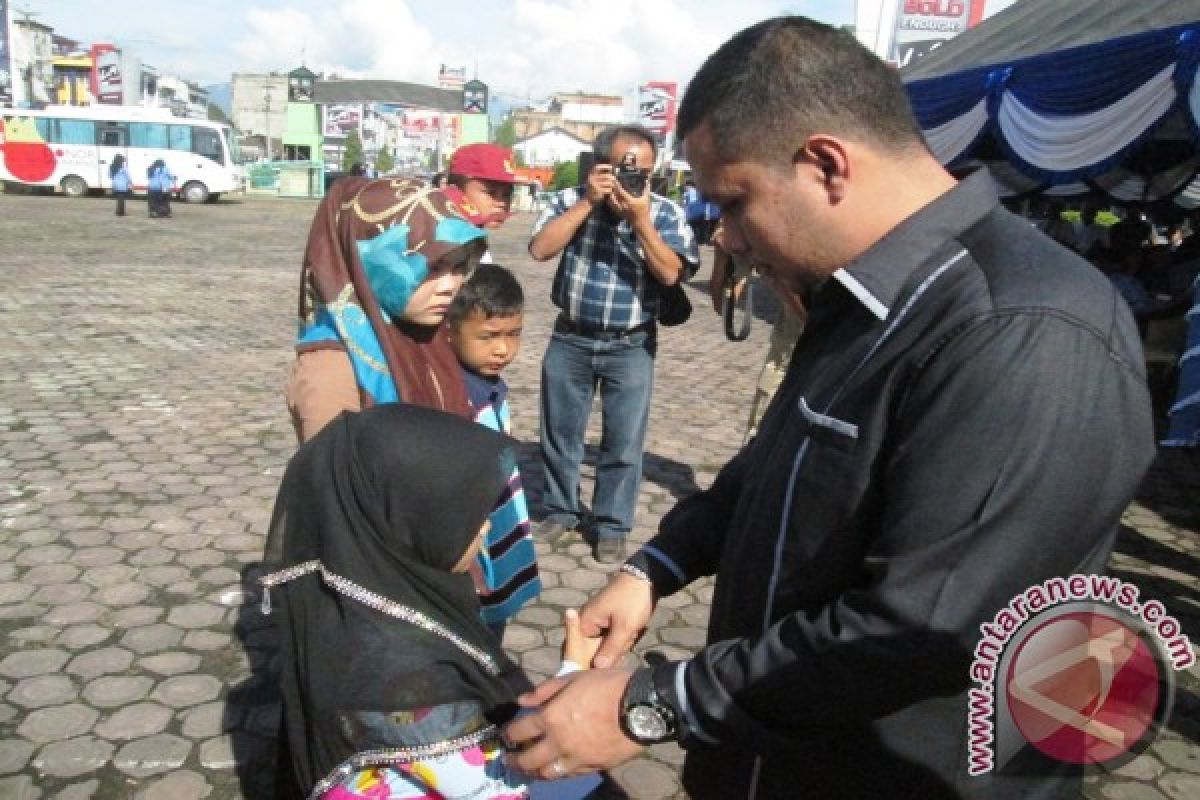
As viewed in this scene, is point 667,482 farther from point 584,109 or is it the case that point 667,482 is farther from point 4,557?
point 584,109

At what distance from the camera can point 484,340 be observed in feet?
8.97

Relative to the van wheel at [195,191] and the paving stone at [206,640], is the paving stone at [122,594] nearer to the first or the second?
the paving stone at [206,640]

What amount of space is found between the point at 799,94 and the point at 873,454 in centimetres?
53

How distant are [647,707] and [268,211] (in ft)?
103

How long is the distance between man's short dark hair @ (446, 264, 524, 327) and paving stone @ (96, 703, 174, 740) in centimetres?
159

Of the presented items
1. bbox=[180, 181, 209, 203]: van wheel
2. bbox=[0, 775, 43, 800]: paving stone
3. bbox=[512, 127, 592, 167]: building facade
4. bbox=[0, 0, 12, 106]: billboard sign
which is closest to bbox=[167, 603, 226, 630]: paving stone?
bbox=[0, 775, 43, 800]: paving stone

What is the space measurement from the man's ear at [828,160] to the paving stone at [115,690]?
9.22 ft

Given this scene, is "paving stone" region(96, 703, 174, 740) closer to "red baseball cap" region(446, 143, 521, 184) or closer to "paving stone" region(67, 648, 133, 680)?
"paving stone" region(67, 648, 133, 680)

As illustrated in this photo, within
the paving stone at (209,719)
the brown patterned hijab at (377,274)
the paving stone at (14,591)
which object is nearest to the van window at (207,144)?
the paving stone at (14,591)

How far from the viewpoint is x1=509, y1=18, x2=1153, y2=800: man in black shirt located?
101 centimetres

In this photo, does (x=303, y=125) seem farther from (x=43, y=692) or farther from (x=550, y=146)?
(x=43, y=692)

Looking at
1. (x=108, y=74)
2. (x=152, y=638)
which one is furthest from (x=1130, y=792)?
(x=108, y=74)

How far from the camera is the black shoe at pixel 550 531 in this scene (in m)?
4.30

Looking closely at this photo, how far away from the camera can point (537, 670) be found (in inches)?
125
